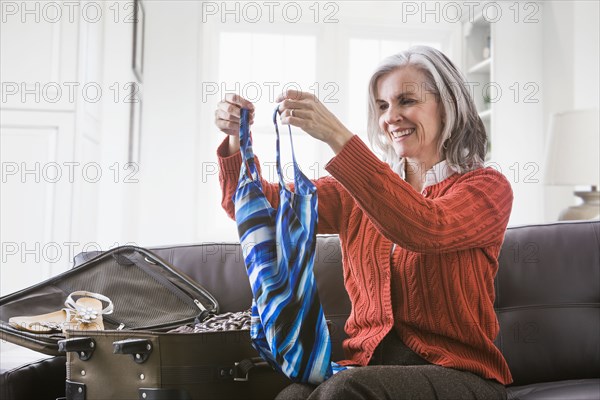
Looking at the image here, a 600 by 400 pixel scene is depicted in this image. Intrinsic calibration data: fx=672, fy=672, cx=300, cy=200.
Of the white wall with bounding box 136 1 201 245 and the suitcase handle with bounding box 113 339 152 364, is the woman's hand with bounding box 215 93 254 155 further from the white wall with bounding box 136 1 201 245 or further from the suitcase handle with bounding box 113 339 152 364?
the white wall with bounding box 136 1 201 245

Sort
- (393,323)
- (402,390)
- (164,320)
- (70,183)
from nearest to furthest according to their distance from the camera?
(402,390), (393,323), (164,320), (70,183)

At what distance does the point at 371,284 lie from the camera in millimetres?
1407

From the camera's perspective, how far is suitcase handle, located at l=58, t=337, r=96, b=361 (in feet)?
4.00

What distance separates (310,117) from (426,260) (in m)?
0.39

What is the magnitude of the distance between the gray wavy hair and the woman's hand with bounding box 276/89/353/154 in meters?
0.36

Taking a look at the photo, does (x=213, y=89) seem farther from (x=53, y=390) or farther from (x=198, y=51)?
(x=53, y=390)

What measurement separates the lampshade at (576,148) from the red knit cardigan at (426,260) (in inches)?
82.1

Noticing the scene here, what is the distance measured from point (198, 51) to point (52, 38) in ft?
7.16

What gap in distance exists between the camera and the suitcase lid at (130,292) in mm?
1596

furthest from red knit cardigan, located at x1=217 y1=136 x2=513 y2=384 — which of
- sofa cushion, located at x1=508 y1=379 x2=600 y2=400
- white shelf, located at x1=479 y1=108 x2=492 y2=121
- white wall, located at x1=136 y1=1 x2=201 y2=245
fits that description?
white shelf, located at x1=479 y1=108 x2=492 y2=121

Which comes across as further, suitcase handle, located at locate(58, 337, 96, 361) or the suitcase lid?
the suitcase lid

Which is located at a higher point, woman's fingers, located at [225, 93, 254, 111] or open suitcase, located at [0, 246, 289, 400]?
woman's fingers, located at [225, 93, 254, 111]

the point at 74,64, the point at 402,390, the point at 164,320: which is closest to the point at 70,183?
the point at 74,64

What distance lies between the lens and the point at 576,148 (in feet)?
10.7
